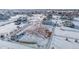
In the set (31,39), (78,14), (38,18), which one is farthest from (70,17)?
(31,39)

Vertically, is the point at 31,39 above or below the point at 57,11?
below

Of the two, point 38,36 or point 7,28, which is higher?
point 7,28

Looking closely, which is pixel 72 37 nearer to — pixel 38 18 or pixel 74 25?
pixel 74 25
